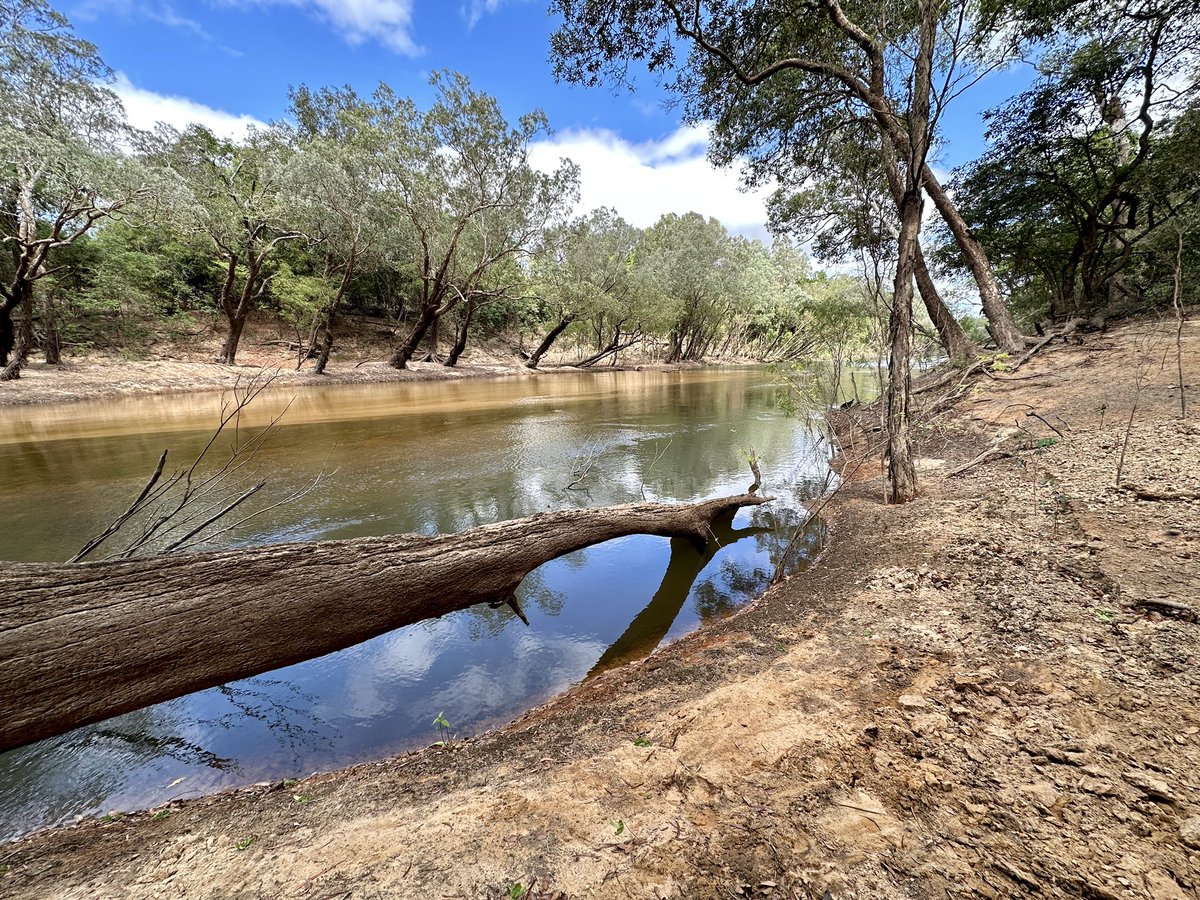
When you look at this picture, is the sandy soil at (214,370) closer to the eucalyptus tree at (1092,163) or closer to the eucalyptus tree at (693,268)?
the eucalyptus tree at (693,268)

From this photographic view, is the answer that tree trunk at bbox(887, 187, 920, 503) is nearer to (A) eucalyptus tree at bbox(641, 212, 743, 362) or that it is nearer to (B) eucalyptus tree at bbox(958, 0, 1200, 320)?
(B) eucalyptus tree at bbox(958, 0, 1200, 320)

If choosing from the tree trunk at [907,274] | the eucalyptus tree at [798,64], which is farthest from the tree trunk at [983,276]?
the tree trunk at [907,274]

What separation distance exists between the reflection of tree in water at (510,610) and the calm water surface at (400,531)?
0.02 m

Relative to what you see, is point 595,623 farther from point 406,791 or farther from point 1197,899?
point 1197,899

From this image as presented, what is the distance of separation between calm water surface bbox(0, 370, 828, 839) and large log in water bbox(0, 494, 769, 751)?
295 millimetres

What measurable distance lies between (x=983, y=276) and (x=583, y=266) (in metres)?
24.5

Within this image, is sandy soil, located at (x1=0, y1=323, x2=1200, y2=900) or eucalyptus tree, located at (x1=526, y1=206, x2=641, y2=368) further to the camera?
eucalyptus tree, located at (x1=526, y1=206, x2=641, y2=368)

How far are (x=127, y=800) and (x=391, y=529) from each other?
364 cm

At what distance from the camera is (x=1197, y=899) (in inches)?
48.4

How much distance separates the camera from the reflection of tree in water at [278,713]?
301cm

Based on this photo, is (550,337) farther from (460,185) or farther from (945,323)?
(945,323)

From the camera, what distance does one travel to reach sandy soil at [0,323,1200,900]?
147 centimetres

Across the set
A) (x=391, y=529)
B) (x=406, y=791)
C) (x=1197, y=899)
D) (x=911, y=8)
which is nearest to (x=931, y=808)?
(x=1197, y=899)

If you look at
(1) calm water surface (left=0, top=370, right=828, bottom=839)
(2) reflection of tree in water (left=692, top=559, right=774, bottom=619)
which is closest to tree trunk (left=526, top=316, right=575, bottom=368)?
(1) calm water surface (left=0, top=370, right=828, bottom=839)
